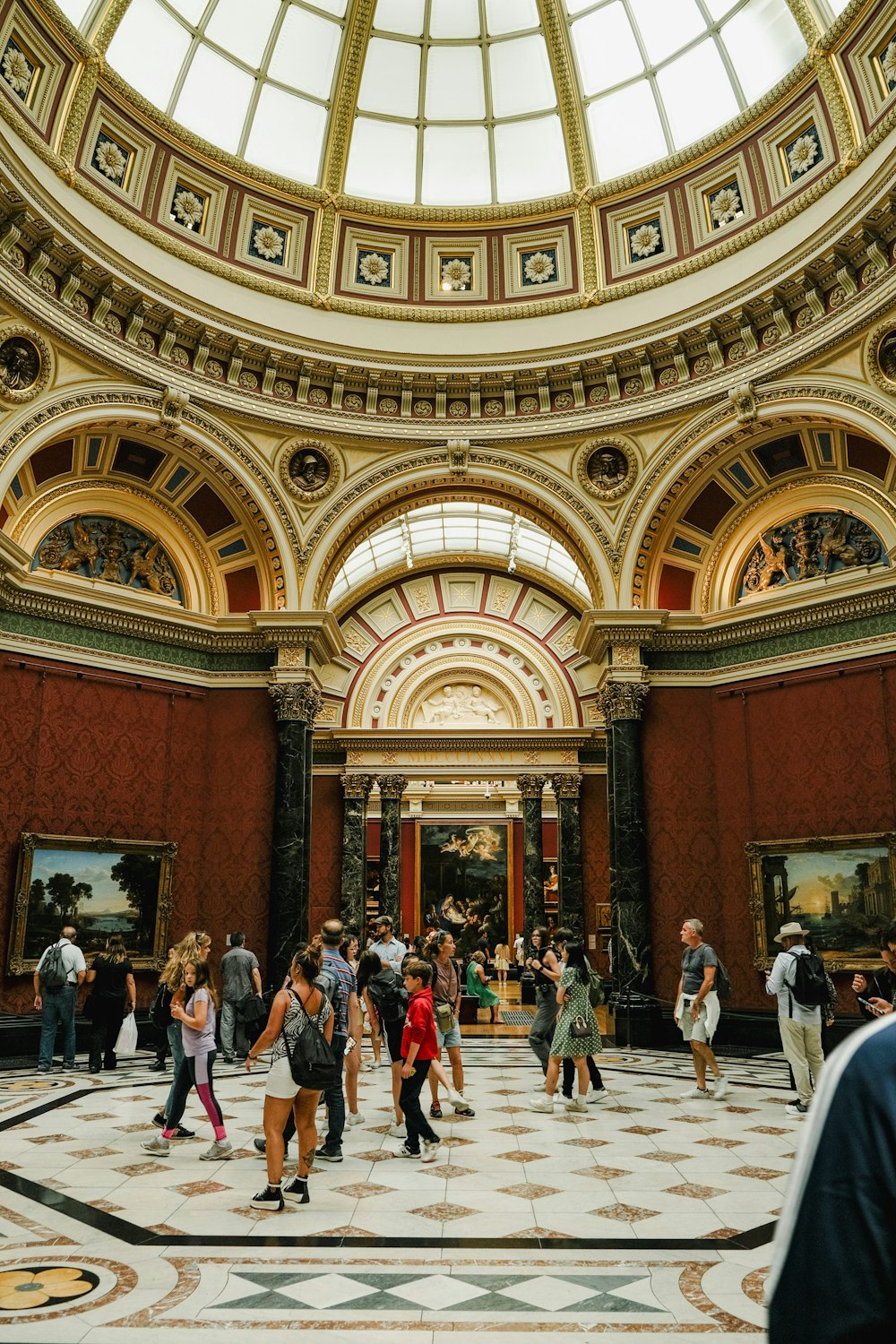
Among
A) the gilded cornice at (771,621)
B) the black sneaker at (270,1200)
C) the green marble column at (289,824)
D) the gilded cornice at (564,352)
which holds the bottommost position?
the black sneaker at (270,1200)

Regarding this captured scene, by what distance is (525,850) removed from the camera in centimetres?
2636

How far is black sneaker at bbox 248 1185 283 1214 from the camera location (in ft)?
18.1

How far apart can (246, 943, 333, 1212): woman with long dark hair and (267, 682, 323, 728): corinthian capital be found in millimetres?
9893

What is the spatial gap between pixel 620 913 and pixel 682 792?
2181 millimetres

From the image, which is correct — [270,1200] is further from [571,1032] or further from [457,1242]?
[571,1032]

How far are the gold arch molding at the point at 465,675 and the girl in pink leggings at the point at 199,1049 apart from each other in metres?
19.9

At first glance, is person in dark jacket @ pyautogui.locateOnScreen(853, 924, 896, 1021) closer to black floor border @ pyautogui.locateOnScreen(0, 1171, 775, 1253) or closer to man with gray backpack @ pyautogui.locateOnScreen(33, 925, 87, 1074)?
black floor border @ pyautogui.locateOnScreen(0, 1171, 775, 1253)

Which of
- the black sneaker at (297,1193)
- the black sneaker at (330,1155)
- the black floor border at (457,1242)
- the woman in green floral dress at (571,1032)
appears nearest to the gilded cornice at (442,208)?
the woman in green floral dress at (571,1032)

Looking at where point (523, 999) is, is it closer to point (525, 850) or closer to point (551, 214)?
point (525, 850)

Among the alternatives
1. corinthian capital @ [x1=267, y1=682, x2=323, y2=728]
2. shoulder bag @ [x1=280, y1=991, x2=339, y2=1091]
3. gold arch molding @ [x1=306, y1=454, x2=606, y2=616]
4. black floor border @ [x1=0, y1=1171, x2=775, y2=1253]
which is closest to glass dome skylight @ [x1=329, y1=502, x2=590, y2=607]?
gold arch molding @ [x1=306, y1=454, x2=606, y2=616]

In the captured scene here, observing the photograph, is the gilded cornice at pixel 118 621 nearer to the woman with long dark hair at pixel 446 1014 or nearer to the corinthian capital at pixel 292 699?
the corinthian capital at pixel 292 699

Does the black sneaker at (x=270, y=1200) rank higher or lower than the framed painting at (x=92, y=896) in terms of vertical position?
lower

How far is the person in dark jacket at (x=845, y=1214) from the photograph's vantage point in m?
0.96

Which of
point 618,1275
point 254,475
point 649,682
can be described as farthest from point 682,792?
point 618,1275
